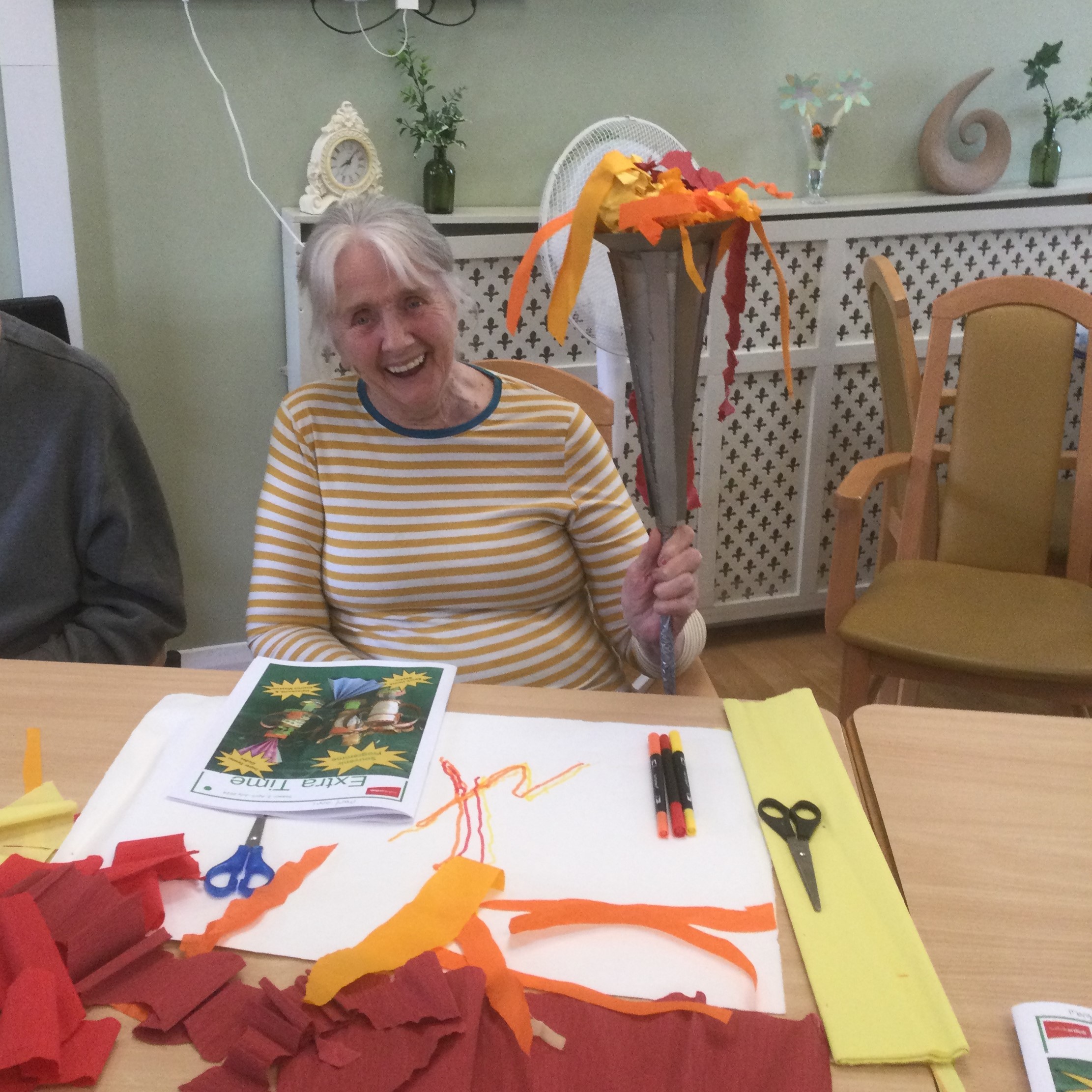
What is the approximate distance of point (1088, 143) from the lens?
3020mm

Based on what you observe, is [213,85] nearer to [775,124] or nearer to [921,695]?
[775,124]

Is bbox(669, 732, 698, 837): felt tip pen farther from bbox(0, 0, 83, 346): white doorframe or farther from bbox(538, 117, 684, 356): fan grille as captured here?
bbox(0, 0, 83, 346): white doorframe

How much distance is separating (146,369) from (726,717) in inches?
71.7

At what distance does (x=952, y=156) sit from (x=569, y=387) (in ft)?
5.85

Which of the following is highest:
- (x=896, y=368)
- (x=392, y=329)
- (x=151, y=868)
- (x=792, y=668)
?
(x=392, y=329)

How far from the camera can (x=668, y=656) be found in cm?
112

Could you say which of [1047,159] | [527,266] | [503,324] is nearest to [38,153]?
[503,324]

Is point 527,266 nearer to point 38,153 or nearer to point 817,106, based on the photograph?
point 38,153

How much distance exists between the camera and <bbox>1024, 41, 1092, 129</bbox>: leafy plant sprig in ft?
9.16

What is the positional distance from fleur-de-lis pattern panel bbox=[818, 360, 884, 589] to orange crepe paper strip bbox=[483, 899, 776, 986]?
82.3 inches

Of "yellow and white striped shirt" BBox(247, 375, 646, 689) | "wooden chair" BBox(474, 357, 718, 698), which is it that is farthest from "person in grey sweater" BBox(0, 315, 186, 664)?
"wooden chair" BBox(474, 357, 718, 698)

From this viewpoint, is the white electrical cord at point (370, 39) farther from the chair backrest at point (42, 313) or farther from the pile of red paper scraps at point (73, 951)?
the pile of red paper scraps at point (73, 951)

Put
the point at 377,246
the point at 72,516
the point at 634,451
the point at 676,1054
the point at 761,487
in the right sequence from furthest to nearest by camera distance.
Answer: the point at 761,487, the point at 634,451, the point at 72,516, the point at 377,246, the point at 676,1054

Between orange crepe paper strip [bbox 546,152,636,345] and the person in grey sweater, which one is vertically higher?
orange crepe paper strip [bbox 546,152,636,345]
